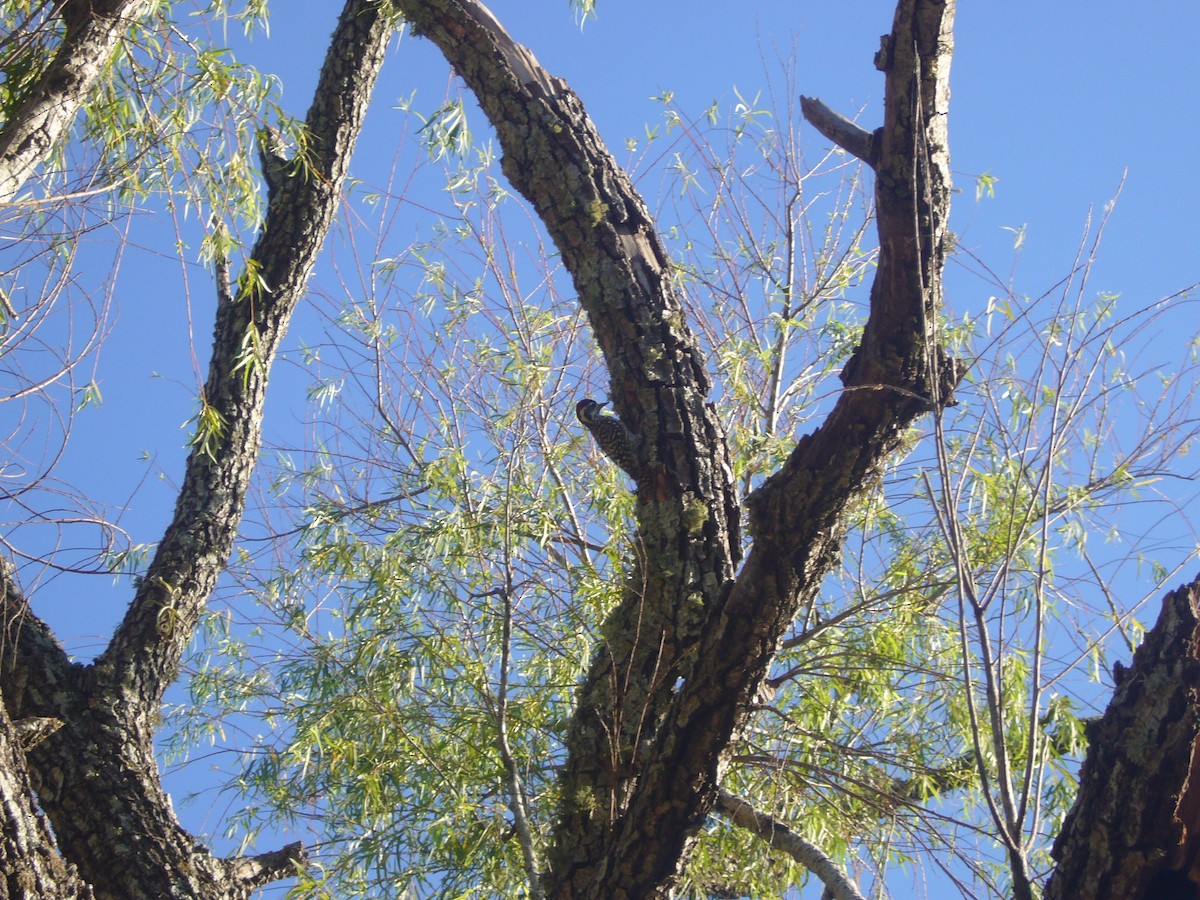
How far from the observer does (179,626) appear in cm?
274

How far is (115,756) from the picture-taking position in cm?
242

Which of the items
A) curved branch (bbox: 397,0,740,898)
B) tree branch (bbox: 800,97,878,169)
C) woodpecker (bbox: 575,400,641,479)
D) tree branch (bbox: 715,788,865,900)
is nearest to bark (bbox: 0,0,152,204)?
curved branch (bbox: 397,0,740,898)

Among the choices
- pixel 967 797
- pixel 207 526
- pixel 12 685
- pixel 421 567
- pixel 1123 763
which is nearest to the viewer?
pixel 1123 763

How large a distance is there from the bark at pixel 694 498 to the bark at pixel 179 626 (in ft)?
2.66

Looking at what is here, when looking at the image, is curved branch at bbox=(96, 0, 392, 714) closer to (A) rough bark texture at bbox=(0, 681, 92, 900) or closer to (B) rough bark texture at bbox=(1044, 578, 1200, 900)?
(A) rough bark texture at bbox=(0, 681, 92, 900)

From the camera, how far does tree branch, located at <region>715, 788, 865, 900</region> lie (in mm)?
2445

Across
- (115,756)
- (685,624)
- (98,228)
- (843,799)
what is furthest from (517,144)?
(843,799)

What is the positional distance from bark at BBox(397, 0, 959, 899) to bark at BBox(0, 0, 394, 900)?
81 cm

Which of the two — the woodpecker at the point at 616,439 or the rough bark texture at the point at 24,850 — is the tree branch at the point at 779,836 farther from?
the rough bark texture at the point at 24,850

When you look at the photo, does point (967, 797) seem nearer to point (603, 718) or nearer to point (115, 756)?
point (603, 718)

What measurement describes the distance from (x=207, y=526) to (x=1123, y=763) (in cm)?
222

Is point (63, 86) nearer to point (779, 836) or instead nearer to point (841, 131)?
point (841, 131)

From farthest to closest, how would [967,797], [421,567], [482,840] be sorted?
[421,567] < [967,797] < [482,840]

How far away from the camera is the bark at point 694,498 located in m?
2.04
